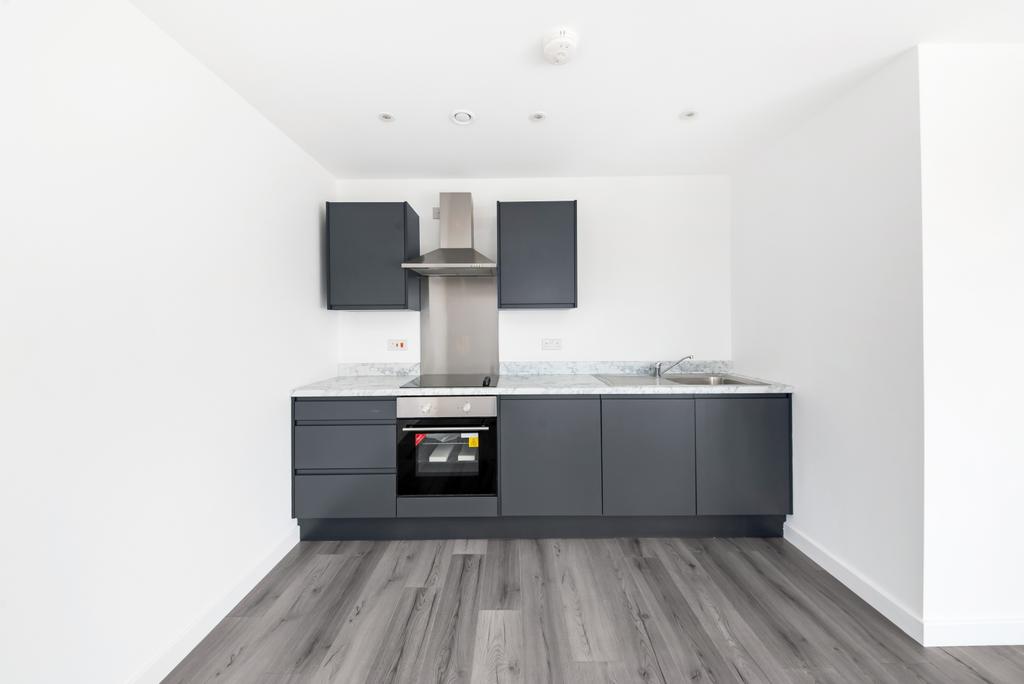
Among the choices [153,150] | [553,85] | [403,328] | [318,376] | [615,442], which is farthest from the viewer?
[403,328]

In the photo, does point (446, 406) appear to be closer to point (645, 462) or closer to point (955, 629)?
point (645, 462)

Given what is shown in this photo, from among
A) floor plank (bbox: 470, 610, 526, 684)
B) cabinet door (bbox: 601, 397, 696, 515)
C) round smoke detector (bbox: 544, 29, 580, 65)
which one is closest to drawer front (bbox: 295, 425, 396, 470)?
floor plank (bbox: 470, 610, 526, 684)

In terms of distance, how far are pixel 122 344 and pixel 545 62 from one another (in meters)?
1.92

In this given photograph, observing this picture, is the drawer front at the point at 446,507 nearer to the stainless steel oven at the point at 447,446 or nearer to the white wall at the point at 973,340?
the stainless steel oven at the point at 447,446

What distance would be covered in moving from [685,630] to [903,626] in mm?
917

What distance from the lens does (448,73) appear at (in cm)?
192

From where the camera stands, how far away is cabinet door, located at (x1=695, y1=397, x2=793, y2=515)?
2.59 metres

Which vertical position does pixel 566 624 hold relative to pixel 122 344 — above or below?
below

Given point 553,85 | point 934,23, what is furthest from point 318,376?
point 934,23

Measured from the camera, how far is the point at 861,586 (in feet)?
6.72

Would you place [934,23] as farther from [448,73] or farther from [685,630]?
[685,630]

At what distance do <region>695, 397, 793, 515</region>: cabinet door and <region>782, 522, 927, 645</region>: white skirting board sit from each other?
19cm

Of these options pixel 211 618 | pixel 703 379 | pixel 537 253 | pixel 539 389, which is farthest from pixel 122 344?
pixel 703 379

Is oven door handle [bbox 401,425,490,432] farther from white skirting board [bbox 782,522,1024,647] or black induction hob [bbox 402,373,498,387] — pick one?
white skirting board [bbox 782,522,1024,647]
